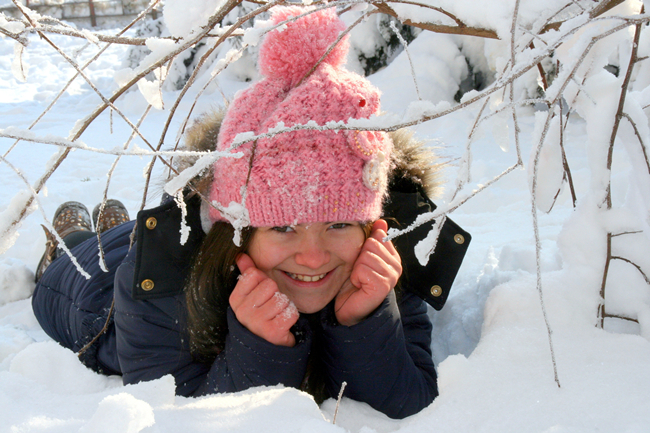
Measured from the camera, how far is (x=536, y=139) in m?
0.92

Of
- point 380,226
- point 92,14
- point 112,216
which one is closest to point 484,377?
point 380,226

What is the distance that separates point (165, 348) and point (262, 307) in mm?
464

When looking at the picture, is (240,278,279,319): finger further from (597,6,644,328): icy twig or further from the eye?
(597,6,644,328): icy twig

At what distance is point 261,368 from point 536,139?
1035mm

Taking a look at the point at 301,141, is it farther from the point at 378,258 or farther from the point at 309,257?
the point at 378,258

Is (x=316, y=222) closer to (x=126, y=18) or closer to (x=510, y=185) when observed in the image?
(x=510, y=185)

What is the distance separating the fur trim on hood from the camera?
66.4 inches

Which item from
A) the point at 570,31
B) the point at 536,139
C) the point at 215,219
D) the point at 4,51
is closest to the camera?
the point at 570,31

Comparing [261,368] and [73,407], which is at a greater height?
[73,407]

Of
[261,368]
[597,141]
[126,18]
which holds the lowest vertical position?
[126,18]

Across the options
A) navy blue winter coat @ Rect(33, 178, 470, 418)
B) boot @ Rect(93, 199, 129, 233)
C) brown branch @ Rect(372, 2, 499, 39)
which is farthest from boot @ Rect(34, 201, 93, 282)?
brown branch @ Rect(372, 2, 499, 39)

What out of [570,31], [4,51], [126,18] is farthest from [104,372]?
[126,18]

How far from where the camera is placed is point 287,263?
150 centimetres

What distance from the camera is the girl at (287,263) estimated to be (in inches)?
53.6
